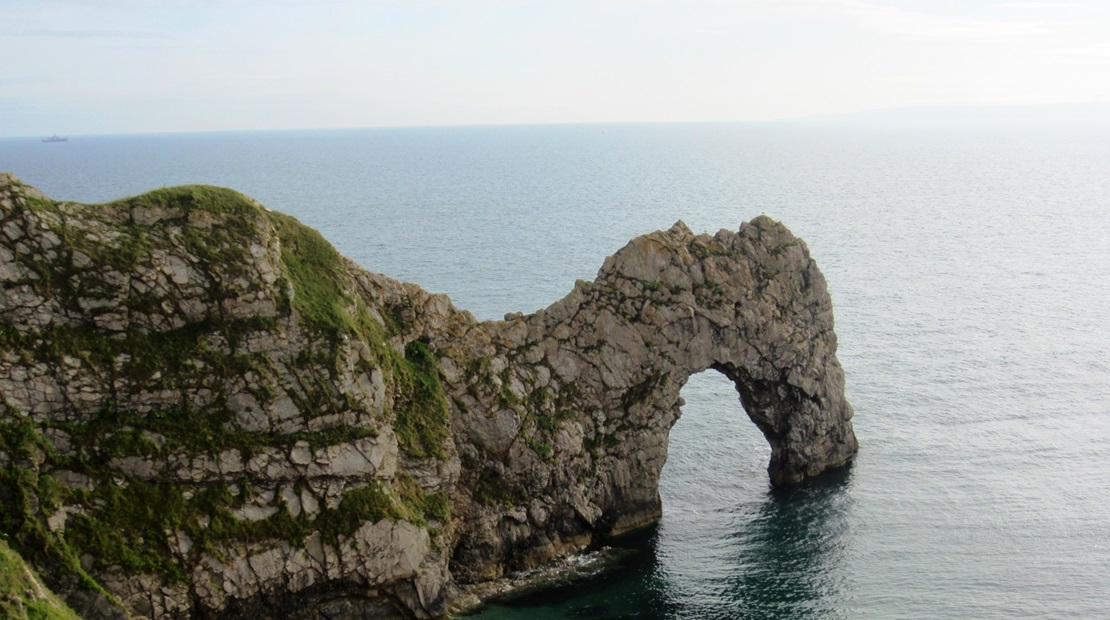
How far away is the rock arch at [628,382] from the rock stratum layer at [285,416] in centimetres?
14

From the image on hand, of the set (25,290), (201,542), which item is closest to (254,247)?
(25,290)

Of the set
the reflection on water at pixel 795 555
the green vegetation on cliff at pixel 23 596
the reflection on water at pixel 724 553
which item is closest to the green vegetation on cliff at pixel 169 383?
the green vegetation on cliff at pixel 23 596

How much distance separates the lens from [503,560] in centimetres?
4772

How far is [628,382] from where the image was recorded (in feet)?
174

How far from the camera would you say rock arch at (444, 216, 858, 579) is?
4862 centimetres

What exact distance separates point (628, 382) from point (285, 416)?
62.9 feet

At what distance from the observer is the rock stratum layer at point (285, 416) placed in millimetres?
37812

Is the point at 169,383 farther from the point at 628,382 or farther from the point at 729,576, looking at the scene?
the point at 729,576

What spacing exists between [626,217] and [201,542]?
118m

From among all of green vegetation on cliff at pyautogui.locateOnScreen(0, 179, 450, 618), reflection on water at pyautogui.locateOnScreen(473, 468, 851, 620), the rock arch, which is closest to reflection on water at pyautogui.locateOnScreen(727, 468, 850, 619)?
reflection on water at pyautogui.locateOnScreen(473, 468, 851, 620)

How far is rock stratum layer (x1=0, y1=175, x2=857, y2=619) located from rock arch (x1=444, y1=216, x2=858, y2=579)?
137 millimetres

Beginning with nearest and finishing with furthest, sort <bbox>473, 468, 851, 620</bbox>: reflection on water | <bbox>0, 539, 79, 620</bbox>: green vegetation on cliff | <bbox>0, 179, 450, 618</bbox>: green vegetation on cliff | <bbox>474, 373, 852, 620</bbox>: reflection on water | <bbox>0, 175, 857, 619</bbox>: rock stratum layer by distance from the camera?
<bbox>0, 539, 79, 620</bbox>: green vegetation on cliff
<bbox>0, 179, 450, 618</bbox>: green vegetation on cliff
<bbox>0, 175, 857, 619</bbox>: rock stratum layer
<bbox>473, 468, 851, 620</bbox>: reflection on water
<bbox>474, 373, 852, 620</bbox>: reflection on water

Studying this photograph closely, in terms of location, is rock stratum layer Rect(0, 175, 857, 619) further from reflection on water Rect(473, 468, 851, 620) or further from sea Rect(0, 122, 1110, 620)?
sea Rect(0, 122, 1110, 620)

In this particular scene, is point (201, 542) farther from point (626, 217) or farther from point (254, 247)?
point (626, 217)
